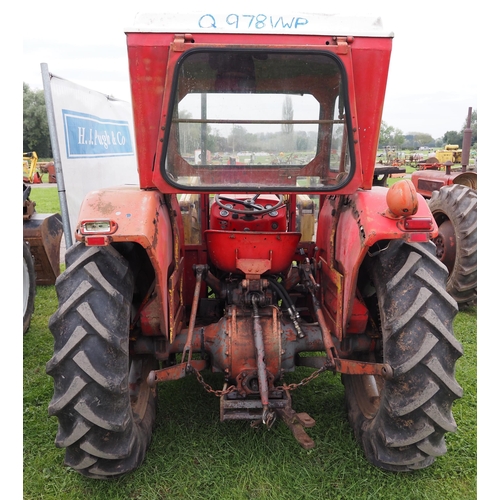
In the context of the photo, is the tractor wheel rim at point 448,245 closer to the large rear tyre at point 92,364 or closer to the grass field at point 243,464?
the grass field at point 243,464

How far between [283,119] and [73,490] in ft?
7.42

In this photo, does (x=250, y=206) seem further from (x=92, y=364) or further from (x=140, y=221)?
(x=92, y=364)

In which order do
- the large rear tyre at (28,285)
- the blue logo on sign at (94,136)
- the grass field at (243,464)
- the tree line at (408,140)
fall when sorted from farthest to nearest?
the tree line at (408,140) → the blue logo on sign at (94,136) → the large rear tyre at (28,285) → the grass field at (243,464)

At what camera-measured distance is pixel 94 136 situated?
5.77 metres

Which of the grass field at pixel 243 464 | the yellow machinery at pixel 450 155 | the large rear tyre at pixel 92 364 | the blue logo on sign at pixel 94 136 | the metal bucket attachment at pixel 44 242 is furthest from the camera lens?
the yellow machinery at pixel 450 155

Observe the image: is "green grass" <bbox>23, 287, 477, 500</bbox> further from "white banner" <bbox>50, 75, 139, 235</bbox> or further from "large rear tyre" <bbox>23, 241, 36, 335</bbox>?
"white banner" <bbox>50, 75, 139, 235</bbox>

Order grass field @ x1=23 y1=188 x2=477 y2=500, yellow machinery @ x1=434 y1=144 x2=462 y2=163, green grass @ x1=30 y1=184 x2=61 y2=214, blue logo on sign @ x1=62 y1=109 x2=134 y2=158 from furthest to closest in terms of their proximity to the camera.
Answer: yellow machinery @ x1=434 y1=144 x2=462 y2=163, green grass @ x1=30 y1=184 x2=61 y2=214, blue logo on sign @ x1=62 y1=109 x2=134 y2=158, grass field @ x1=23 y1=188 x2=477 y2=500

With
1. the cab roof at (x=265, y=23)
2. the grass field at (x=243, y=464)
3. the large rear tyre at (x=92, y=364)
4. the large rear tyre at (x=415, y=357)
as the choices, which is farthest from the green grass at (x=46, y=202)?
the large rear tyre at (x=415, y=357)

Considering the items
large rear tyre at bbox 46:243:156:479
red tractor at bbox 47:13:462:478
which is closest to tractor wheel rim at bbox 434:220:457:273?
red tractor at bbox 47:13:462:478

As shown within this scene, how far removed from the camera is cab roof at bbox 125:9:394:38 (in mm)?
2205

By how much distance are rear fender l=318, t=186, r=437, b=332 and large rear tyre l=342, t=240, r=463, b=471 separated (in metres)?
Answer: 0.17

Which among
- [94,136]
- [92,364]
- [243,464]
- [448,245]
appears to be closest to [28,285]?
[94,136]

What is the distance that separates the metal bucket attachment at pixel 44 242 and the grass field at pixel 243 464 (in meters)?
2.34

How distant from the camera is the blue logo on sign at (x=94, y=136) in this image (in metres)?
4.94
